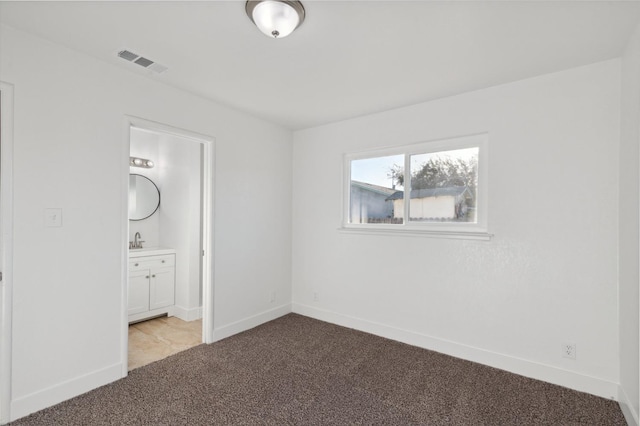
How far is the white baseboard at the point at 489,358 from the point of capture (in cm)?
226

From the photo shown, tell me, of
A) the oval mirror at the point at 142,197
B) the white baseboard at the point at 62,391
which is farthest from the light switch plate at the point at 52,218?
the oval mirror at the point at 142,197

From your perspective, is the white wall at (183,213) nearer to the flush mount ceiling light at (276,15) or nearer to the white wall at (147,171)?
the white wall at (147,171)

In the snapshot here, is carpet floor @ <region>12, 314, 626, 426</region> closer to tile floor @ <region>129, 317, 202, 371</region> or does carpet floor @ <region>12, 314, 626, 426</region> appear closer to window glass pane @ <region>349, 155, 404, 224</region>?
tile floor @ <region>129, 317, 202, 371</region>

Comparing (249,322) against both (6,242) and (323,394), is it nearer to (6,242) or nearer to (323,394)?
(323,394)

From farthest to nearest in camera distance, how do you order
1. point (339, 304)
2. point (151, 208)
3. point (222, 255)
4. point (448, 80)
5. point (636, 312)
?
point (151, 208) < point (339, 304) < point (222, 255) < point (448, 80) < point (636, 312)

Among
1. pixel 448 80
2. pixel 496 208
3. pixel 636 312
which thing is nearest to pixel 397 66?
pixel 448 80

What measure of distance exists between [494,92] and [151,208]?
428cm

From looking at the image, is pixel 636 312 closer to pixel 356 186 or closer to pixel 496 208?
pixel 496 208

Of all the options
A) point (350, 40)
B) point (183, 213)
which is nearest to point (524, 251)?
point (350, 40)

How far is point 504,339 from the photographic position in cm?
262

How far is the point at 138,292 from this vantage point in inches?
144

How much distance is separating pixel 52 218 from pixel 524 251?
3587 mm

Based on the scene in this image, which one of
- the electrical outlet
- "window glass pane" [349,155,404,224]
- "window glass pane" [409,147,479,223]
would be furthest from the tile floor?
the electrical outlet

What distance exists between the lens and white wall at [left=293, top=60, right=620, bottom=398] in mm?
2258
